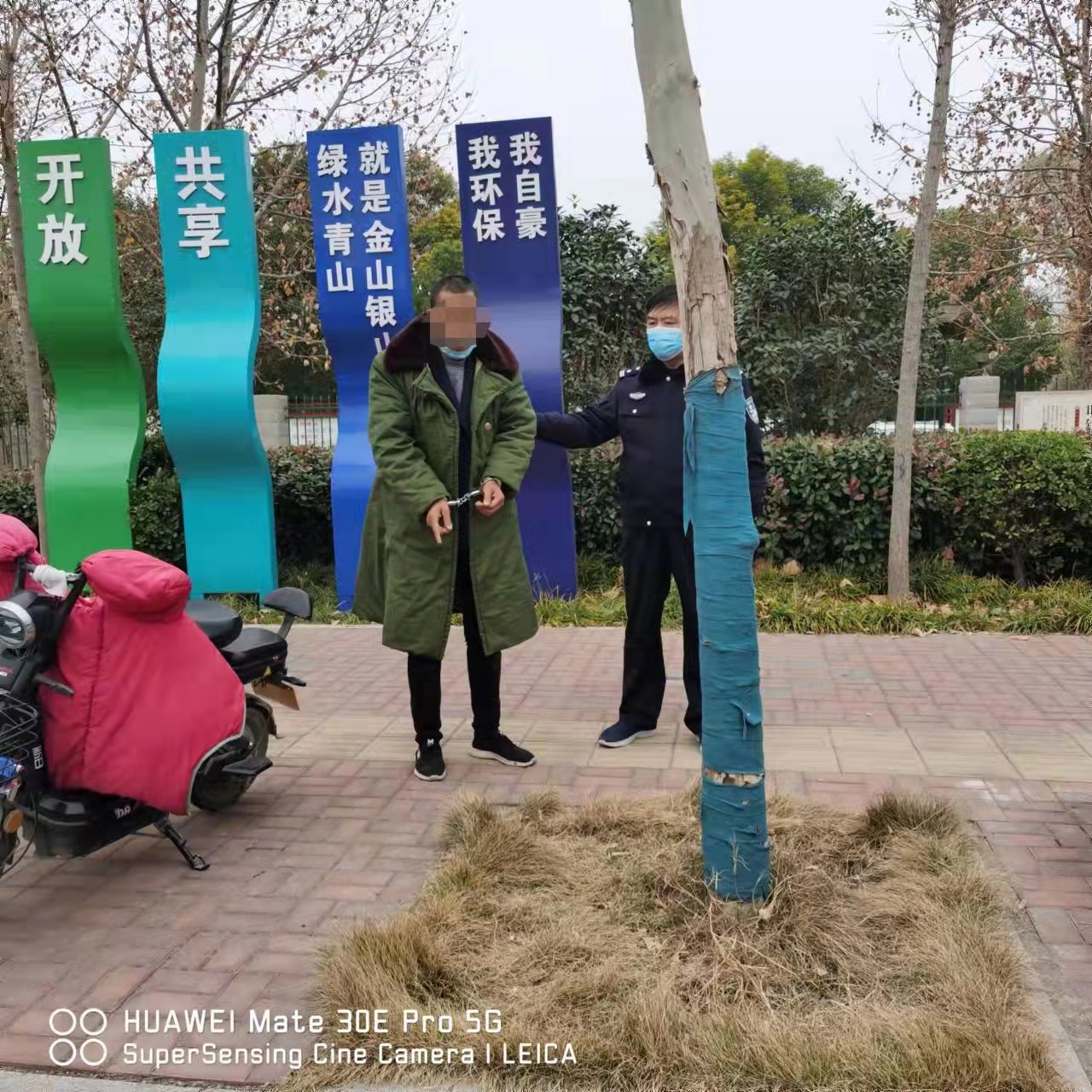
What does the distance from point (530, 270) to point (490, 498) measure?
4.03m

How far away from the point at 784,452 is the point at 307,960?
572 cm

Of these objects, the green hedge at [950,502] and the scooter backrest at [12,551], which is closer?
the scooter backrest at [12,551]

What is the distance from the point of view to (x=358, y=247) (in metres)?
7.53

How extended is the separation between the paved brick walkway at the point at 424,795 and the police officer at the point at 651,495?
0.25m

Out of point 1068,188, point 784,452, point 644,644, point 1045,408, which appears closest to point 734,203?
point 1045,408

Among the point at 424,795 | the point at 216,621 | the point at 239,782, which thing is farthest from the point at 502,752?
the point at 216,621

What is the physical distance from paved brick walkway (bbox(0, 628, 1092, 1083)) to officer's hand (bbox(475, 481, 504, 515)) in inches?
42.7

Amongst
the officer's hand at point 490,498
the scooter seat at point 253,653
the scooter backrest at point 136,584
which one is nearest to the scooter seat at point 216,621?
the scooter seat at point 253,653

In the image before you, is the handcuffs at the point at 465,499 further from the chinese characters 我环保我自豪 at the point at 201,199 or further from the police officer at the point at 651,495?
the chinese characters 我环保我自豪 at the point at 201,199

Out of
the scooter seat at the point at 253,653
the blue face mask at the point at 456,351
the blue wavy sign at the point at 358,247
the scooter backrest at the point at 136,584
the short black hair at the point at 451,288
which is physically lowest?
the scooter seat at the point at 253,653

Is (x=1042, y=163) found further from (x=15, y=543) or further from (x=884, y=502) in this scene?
(x=15, y=543)

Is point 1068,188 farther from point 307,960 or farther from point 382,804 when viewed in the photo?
point 307,960

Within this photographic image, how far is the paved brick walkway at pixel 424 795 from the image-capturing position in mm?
2773

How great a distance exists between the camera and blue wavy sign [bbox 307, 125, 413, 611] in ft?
24.5
